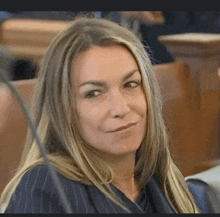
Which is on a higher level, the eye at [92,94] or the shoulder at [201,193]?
the eye at [92,94]

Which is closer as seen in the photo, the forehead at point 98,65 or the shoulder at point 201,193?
the forehead at point 98,65

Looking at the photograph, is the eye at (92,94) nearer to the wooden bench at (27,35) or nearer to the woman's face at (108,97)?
the woman's face at (108,97)

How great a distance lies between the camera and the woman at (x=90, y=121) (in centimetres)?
56

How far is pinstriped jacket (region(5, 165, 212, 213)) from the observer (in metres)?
0.56

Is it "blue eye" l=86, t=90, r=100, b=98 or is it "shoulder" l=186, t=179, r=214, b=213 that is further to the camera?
"shoulder" l=186, t=179, r=214, b=213

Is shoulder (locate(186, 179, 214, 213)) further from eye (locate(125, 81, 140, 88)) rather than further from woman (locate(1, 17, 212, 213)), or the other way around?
eye (locate(125, 81, 140, 88))

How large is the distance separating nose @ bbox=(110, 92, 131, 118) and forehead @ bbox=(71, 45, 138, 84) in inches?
1.0

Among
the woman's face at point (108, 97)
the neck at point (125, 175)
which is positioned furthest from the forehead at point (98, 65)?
the neck at point (125, 175)

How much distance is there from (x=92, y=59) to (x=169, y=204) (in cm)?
24

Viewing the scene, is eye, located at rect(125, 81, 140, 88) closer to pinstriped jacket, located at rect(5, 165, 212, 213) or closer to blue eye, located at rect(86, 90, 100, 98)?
blue eye, located at rect(86, 90, 100, 98)

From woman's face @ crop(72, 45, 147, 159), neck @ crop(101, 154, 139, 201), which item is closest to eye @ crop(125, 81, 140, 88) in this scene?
woman's face @ crop(72, 45, 147, 159)

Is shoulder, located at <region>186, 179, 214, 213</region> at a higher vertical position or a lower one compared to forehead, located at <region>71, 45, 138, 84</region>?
lower

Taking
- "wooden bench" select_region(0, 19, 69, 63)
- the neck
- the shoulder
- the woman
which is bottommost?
the shoulder

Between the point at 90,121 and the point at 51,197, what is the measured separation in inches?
4.3
